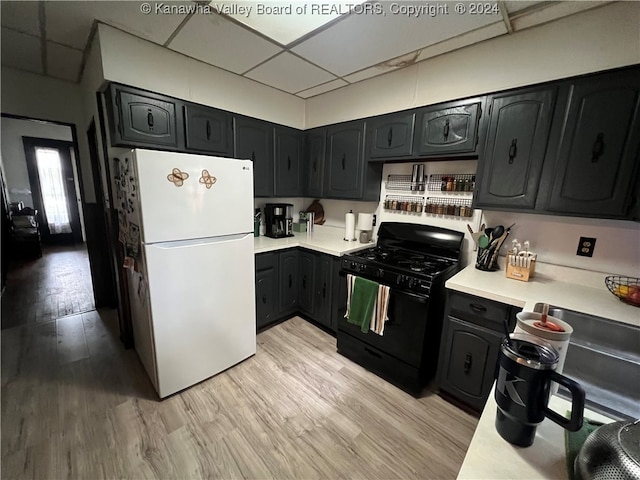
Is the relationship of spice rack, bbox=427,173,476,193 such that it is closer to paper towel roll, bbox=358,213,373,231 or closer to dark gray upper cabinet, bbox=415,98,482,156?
dark gray upper cabinet, bbox=415,98,482,156

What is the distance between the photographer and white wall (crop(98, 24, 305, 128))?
176 cm

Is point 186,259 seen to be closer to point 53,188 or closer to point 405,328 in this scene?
point 405,328

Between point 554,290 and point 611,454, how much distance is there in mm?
1452

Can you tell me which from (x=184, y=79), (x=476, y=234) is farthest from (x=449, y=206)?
(x=184, y=79)

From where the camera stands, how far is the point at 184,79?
2.11 metres

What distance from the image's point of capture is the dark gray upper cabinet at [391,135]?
7.09ft

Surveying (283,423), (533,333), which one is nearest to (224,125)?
(283,423)

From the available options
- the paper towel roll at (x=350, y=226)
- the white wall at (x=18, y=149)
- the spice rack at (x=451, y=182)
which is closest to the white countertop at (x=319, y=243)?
the paper towel roll at (x=350, y=226)

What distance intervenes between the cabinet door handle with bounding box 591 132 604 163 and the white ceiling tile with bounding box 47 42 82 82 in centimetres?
355

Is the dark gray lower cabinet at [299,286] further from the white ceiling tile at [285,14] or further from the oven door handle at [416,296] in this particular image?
the white ceiling tile at [285,14]

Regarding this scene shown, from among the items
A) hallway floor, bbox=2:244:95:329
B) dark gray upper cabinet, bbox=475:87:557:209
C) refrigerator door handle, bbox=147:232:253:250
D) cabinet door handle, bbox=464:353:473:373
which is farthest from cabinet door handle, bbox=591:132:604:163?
hallway floor, bbox=2:244:95:329

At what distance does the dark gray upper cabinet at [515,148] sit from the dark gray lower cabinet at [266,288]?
1834mm

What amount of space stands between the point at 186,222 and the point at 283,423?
1.45 m

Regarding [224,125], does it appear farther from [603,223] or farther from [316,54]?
[603,223]
